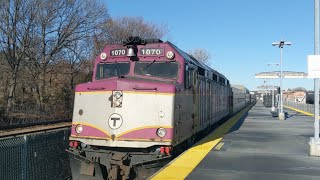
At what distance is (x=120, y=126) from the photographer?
363 inches

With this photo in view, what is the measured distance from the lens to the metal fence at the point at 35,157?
9.75 meters

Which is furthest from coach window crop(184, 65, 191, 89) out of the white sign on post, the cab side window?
the white sign on post

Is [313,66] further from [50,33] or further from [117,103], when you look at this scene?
[50,33]

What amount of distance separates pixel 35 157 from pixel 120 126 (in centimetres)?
342

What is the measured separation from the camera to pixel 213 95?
17172 millimetres

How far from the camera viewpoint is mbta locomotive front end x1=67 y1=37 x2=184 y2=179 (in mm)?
9148

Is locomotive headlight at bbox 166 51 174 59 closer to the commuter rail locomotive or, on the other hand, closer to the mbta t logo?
the commuter rail locomotive

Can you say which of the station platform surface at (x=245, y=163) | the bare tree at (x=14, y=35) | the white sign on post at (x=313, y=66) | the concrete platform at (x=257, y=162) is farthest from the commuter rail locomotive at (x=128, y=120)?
the bare tree at (x=14, y=35)

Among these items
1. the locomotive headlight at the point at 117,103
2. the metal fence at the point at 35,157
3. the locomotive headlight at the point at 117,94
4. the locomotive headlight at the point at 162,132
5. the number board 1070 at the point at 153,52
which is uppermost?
the number board 1070 at the point at 153,52

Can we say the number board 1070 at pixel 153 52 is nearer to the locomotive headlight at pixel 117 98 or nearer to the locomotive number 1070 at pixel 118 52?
the locomotive number 1070 at pixel 118 52

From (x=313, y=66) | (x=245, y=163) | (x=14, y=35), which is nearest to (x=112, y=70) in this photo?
(x=245, y=163)

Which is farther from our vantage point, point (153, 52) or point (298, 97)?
point (298, 97)

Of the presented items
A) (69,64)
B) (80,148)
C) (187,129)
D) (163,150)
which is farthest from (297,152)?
(69,64)

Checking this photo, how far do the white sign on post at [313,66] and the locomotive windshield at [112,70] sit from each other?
4.65 metres
